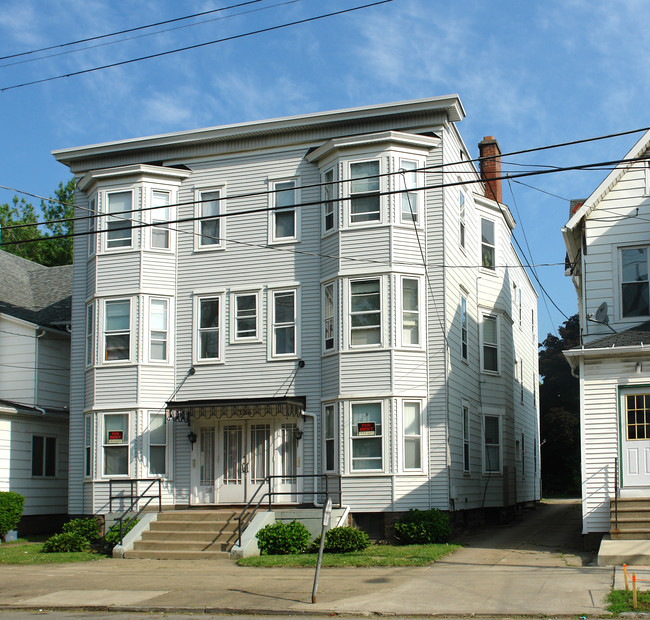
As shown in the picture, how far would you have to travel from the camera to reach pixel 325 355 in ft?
75.2

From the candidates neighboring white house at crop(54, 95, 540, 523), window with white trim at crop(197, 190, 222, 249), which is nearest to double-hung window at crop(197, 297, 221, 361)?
neighboring white house at crop(54, 95, 540, 523)

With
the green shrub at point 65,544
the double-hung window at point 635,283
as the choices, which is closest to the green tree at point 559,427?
the double-hung window at point 635,283

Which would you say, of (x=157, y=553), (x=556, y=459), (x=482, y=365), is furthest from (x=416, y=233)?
(x=556, y=459)

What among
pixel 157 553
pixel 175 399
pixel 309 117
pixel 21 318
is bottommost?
pixel 157 553

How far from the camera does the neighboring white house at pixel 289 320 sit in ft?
72.6

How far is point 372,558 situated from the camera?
18266 millimetres

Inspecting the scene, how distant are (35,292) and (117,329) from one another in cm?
865

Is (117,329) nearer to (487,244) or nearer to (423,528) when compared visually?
(423,528)

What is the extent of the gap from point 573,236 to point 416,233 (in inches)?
166

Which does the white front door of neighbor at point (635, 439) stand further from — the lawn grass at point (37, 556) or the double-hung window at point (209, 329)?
the lawn grass at point (37, 556)

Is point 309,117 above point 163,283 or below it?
above

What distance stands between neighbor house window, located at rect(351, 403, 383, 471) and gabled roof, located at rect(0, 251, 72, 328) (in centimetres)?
1147

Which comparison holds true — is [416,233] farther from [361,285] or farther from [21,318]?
[21,318]

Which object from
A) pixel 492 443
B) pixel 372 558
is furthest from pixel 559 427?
pixel 372 558
